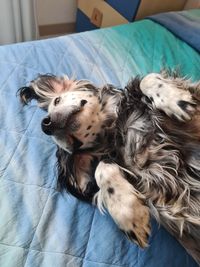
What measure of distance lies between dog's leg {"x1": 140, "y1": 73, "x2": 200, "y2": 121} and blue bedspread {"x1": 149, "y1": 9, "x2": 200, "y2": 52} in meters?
0.75

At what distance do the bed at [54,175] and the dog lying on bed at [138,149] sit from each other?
65 mm

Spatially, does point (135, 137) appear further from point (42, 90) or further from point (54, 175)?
point (42, 90)

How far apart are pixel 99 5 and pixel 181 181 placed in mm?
1889

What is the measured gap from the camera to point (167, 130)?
1082mm

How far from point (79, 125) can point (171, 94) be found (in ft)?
1.01

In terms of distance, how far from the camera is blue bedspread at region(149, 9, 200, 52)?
6.00ft

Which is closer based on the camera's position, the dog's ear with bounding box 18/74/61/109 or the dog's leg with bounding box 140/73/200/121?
the dog's leg with bounding box 140/73/200/121

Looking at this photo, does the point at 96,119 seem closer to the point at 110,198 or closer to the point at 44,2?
the point at 110,198

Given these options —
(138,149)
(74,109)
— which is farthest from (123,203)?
(74,109)

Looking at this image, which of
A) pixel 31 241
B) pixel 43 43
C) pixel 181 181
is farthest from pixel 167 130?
pixel 43 43

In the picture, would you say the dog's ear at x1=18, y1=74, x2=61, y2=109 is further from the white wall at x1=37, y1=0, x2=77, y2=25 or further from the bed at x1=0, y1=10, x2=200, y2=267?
the white wall at x1=37, y1=0, x2=77, y2=25

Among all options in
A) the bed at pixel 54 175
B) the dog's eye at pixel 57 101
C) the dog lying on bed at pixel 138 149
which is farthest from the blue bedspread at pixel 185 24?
the dog's eye at pixel 57 101

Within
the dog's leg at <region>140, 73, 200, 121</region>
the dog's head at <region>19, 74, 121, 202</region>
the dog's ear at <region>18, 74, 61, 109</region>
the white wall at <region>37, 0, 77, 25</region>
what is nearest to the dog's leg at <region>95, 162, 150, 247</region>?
the dog's head at <region>19, 74, 121, 202</region>

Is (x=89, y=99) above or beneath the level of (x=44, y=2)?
above
